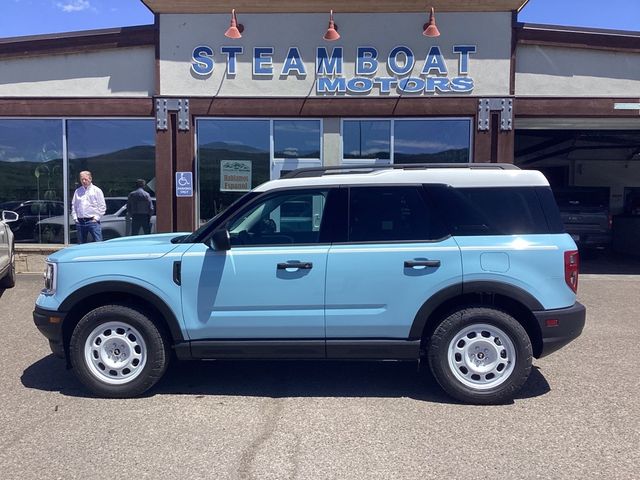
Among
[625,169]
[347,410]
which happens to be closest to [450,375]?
[347,410]

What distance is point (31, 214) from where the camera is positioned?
11617 mm

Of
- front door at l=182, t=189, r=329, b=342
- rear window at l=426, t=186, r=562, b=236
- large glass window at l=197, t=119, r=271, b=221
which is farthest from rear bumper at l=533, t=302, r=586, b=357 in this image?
large glass window at l=197, t=119, r=271, b=221

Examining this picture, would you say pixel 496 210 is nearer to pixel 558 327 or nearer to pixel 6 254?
pixel 558 327

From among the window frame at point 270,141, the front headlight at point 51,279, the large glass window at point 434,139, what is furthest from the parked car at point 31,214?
the front headlight at point 51,279

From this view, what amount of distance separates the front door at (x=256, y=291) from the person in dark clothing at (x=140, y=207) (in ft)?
22.2

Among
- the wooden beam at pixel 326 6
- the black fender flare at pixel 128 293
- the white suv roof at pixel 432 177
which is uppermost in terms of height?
the wooden beam at pixel 326 6

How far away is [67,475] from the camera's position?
361 centimetres

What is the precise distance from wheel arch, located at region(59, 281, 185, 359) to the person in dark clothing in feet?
21.1

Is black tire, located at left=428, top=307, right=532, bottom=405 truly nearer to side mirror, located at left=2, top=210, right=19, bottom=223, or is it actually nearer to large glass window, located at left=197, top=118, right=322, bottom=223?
large glass window, located at left=197, top=118, right=322, bottom=223

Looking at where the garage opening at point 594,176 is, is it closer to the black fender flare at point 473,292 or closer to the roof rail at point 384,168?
the roof rail at point 384,168

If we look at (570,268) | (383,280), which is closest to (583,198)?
(570,268)

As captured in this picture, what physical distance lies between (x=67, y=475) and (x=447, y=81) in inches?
362

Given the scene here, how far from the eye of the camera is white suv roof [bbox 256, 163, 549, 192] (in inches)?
193

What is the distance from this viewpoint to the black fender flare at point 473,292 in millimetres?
4734
